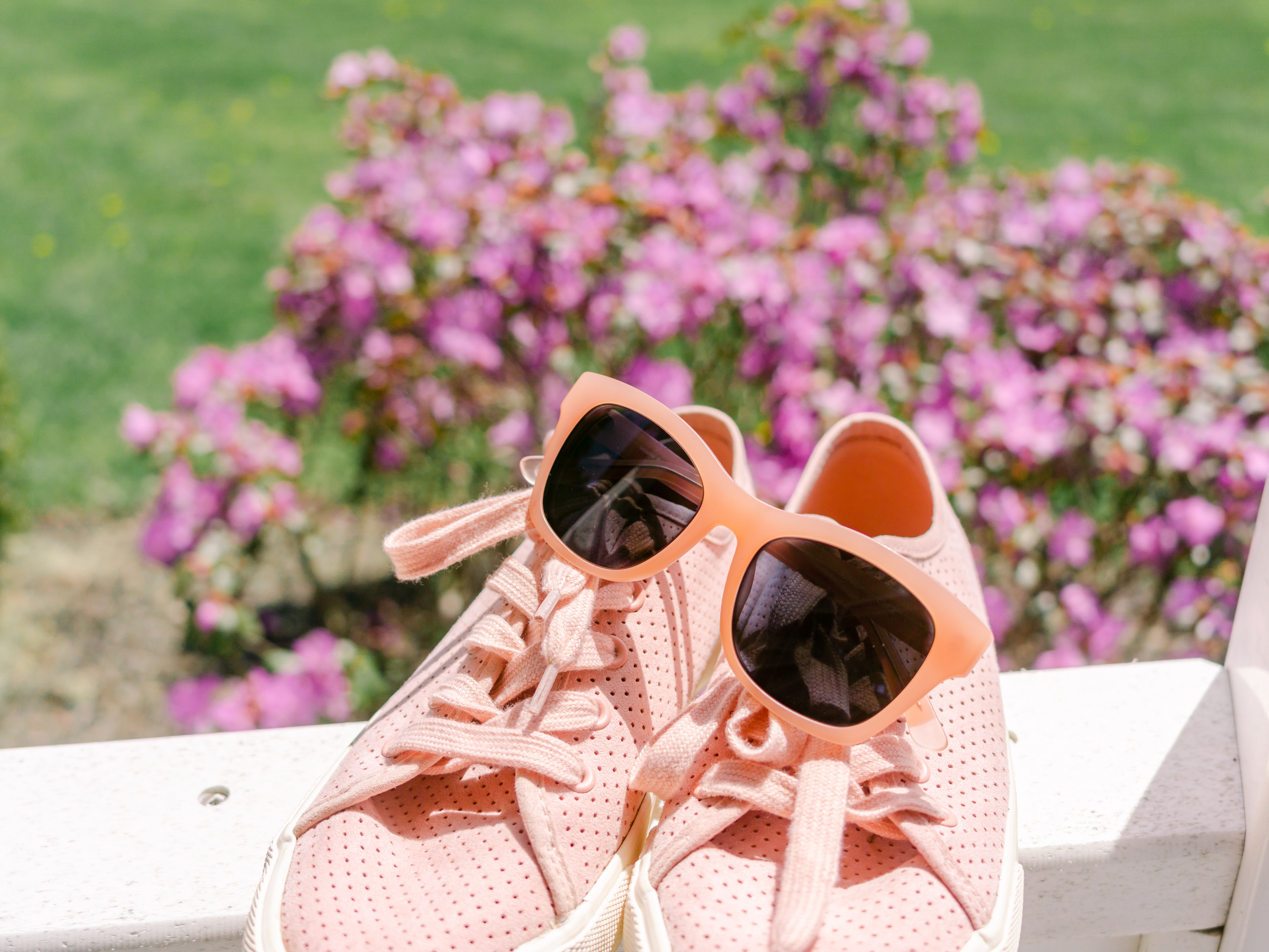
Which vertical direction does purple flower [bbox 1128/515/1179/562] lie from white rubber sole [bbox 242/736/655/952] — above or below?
below

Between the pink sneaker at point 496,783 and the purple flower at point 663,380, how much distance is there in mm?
794

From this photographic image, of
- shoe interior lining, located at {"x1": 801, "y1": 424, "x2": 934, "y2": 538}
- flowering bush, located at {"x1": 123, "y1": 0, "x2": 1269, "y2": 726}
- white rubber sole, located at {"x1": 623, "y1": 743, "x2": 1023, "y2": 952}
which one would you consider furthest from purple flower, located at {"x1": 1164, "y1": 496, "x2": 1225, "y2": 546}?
white rubber sole, located at {"x1": 623, "y1": 743, "x2": 1023, "y2": 952}

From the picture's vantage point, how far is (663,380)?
71.6 inches

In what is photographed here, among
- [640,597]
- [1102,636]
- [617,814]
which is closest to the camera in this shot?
[617,814]

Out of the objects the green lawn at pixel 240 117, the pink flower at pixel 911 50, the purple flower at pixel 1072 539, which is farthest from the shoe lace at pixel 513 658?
the green lawn at pixel 240 117

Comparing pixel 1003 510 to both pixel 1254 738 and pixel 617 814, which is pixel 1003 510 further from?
pixel 617 814

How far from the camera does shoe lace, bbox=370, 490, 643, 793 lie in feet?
2.78

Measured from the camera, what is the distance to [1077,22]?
488cm

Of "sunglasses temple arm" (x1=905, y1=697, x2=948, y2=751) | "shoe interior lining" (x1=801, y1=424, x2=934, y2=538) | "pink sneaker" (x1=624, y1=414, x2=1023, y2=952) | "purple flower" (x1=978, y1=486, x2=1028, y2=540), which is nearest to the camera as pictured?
"pink sneaker" (x1=624, y1=414, x2=1023, y2=952)

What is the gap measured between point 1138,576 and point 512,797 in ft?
5.18

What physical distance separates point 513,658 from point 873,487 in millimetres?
530

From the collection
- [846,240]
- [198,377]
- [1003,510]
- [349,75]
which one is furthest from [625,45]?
[1003,510]

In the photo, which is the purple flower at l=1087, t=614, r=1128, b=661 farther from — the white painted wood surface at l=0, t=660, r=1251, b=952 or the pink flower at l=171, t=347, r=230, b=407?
the pink flower at l=171, t=347, r=230, b=407

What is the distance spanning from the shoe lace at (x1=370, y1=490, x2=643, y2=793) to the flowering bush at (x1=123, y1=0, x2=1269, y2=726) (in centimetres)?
84
